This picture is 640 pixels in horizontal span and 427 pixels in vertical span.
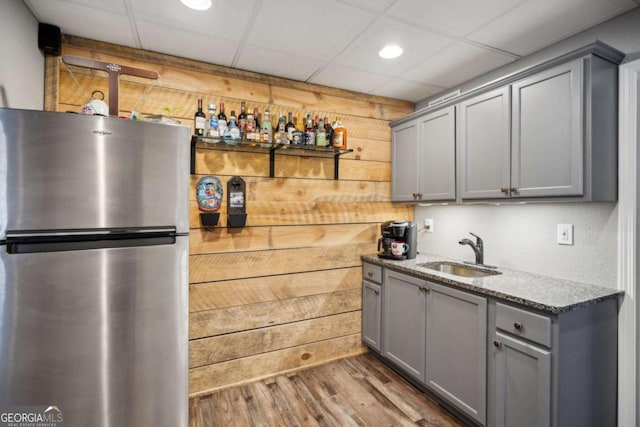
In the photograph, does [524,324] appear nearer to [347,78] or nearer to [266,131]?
→ [266,131]

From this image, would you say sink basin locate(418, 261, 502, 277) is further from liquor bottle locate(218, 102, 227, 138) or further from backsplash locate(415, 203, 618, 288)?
liquor bottle locate(218, 102, 227, 138)

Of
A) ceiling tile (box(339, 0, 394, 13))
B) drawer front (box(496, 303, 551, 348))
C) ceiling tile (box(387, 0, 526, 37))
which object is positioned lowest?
drawer front (box(496, 303, 551, 348))

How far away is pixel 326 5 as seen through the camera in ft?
5.48

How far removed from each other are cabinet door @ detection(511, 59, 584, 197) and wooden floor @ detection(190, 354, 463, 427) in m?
1.57

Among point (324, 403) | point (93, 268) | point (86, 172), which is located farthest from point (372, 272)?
point (86, 172)

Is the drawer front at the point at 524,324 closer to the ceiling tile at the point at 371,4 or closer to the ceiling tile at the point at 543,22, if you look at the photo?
the ceiling tile at the point at 543,22

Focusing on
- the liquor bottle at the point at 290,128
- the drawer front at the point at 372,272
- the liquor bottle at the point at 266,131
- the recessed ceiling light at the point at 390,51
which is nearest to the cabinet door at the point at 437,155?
the recessed ceiling light at the point at 390,51

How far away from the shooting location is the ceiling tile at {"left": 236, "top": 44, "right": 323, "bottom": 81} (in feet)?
7.18

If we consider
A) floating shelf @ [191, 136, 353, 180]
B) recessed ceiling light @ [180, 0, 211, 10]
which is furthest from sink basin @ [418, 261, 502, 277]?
recessed ceiling light @ [180, 0, 211, 10]

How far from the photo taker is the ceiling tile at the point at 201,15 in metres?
1.67

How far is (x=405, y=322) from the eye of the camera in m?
2.39

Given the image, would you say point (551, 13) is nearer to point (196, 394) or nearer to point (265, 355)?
point (265, 355)

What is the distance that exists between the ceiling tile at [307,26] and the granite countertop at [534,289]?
1.64 m

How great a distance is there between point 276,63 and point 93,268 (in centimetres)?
180
